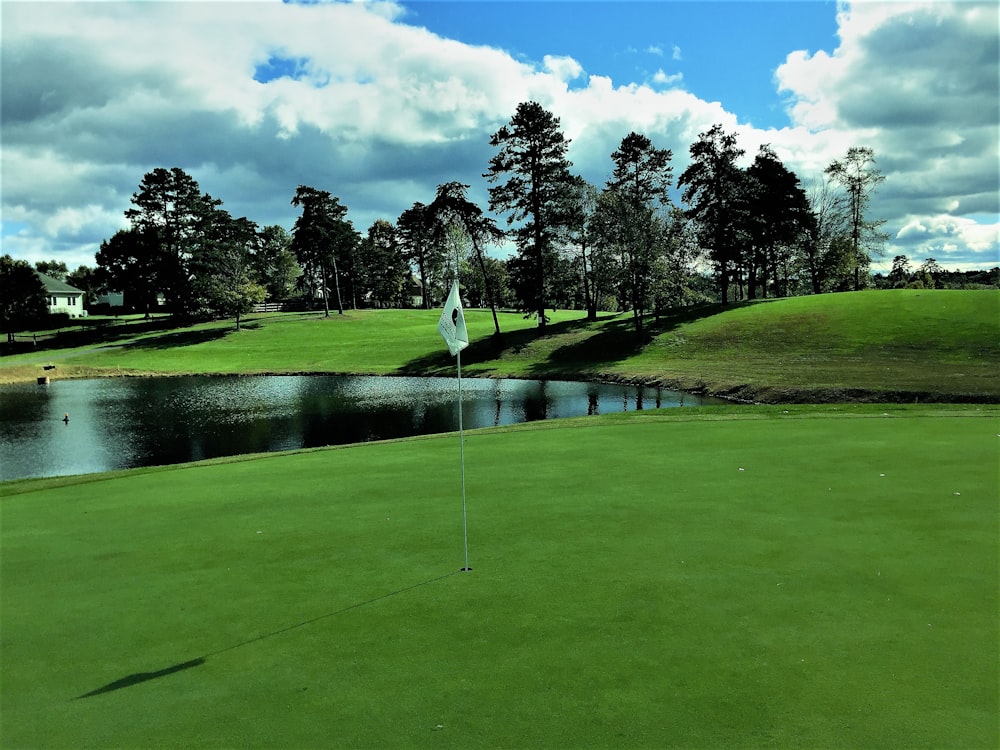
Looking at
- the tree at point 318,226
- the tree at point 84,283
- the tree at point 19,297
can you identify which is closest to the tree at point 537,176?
the tree at point 318,226

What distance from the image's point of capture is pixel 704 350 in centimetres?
4397

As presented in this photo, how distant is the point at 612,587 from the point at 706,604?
2.90 feet

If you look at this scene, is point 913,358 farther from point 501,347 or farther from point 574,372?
point 501,347

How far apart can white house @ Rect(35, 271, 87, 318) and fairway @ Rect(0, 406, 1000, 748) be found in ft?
357

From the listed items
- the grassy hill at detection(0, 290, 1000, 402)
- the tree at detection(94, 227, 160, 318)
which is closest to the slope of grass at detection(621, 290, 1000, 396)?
the grassy hill at detection(0, 290, 1000, 402)

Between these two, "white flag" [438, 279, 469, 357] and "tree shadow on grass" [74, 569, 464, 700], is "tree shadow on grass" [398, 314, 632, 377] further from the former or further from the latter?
"tree shadow on grass" [74, 569, 464, 700]

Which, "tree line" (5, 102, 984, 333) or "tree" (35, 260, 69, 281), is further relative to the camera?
"tree" (35, 260, 69, 281)

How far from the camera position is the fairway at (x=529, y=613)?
4.11m

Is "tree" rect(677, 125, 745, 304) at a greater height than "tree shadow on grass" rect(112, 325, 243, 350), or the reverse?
"tree" rect(677, 125, 745, 304)

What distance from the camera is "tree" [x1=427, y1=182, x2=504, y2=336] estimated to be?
176 ft

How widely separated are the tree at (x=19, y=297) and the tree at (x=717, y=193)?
84733mm

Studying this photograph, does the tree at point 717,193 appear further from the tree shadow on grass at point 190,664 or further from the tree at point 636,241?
the tree shadow on grass at point 190,664

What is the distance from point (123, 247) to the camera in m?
79.1

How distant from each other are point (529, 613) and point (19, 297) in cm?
10100
